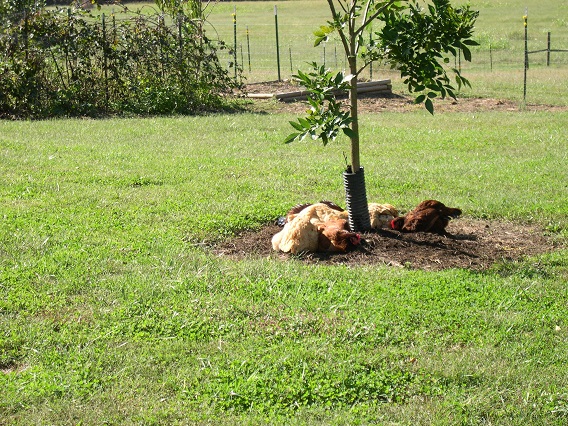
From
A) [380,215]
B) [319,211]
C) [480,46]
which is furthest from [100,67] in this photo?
[480,46]

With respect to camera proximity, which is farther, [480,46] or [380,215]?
[480,46]

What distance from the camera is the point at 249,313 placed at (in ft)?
17.3

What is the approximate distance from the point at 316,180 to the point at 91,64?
8131 millimetres

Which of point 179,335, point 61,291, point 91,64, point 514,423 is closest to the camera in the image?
point 514,423

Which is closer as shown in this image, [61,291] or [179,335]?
[179,335]

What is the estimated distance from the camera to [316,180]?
30.3 ft

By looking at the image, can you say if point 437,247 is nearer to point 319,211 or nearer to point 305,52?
point 319,211

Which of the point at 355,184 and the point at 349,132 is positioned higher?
the point at 349,132

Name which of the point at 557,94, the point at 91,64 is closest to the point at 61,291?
the point at 91,64

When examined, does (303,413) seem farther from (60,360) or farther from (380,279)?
(380,279)

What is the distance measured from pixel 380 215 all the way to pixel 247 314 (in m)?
2.28

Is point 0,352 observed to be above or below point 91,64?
below

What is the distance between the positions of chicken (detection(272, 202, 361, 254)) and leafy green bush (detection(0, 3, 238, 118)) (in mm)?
8854

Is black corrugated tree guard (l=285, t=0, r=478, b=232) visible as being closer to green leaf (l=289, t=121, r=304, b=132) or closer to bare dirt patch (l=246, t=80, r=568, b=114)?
green leaf (l=289, t=121, r=304, b=132)
